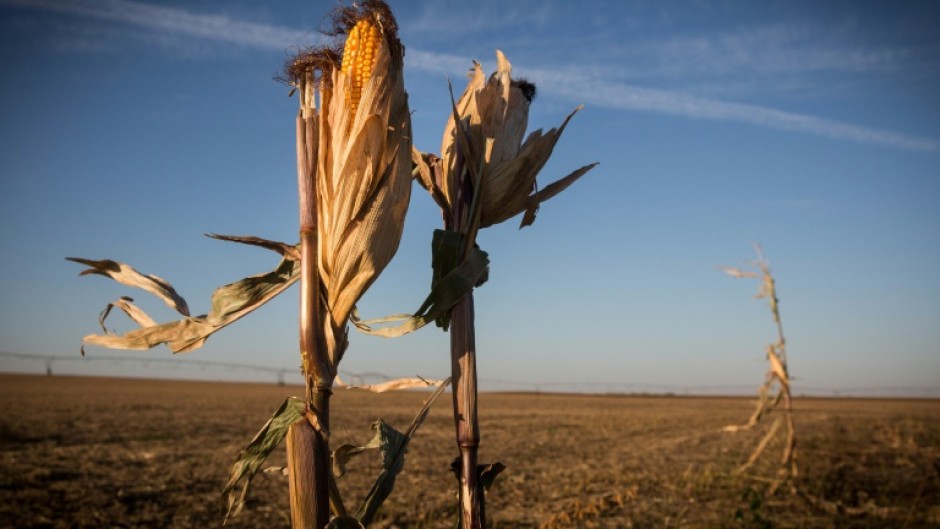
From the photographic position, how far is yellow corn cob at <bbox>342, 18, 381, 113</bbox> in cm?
205

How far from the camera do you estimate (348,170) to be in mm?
2010

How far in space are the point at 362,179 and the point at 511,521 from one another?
570 centimetres

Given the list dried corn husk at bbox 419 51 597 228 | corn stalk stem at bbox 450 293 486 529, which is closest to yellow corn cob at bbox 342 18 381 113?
dried corn husk at bbox 419 51 597 228

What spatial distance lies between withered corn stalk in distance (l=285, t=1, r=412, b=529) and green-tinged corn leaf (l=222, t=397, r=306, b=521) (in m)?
0.12

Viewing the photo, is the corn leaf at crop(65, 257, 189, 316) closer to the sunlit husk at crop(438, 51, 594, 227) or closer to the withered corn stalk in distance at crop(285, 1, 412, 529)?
the withered corn stalk in distance at crop(285, 1, 412, 529)

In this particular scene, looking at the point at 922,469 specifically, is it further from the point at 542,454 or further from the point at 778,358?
the point at 542,454

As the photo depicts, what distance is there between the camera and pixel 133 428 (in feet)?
56.4

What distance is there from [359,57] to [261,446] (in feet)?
4.01

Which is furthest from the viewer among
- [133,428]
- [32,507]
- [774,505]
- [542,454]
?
[133,428]

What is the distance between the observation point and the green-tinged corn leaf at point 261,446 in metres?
1.90

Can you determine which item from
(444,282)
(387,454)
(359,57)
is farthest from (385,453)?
(359,57)

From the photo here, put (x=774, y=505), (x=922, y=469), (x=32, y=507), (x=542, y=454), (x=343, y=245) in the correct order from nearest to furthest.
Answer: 1. (x=343, y=245)
2. (x=32, y=507)
3. (x=774, y=505)
4. (x=922, y=469)
5. (x=542, y=454)

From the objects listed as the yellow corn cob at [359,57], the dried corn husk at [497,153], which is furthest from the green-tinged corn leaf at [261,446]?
the yellow corn cob at [359,57]

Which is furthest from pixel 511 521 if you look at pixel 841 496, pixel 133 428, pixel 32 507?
pixel 133 428
